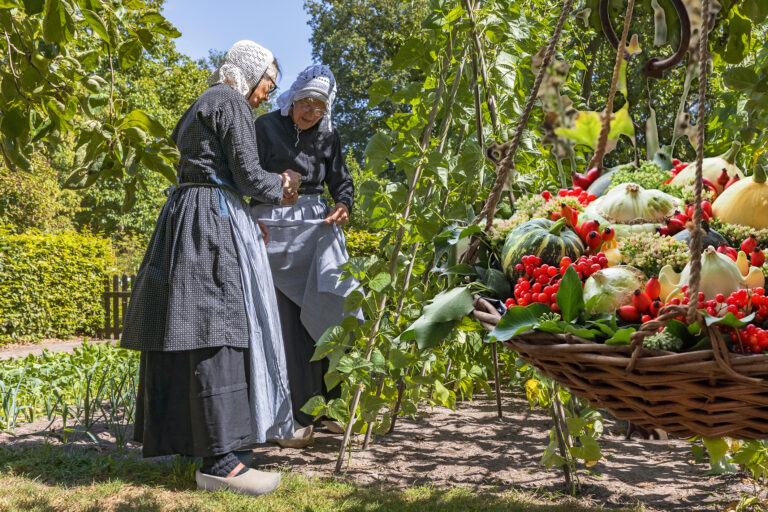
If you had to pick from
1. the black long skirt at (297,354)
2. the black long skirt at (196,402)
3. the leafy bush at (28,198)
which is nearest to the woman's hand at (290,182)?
the black long skirt at (297,354)

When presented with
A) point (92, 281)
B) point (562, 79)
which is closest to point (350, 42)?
point (92, 281)

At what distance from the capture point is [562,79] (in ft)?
4.83

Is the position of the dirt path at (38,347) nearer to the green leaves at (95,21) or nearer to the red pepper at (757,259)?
the green leaves at (95,21)

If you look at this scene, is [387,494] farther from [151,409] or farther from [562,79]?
[562,79]

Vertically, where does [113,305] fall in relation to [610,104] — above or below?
below

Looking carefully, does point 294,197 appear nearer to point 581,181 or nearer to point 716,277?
point 581,181

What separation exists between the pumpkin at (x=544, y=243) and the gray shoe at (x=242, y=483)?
1.79 meters

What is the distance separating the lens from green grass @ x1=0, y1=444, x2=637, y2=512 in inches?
96.0

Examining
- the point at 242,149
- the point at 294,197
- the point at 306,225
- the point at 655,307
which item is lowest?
the point at 655,307

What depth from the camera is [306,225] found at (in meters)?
3.32

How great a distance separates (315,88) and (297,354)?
142 centimetres

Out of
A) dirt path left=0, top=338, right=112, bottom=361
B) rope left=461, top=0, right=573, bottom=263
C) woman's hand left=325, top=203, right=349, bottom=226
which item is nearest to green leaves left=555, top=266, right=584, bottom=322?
rope left=461, top=0, right=573, bottom=263

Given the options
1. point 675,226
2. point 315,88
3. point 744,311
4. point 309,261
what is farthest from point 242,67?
point 744,311

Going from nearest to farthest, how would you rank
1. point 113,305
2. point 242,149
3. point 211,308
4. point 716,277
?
point 716,277
point 211,308
point 242,149
point 113,305
